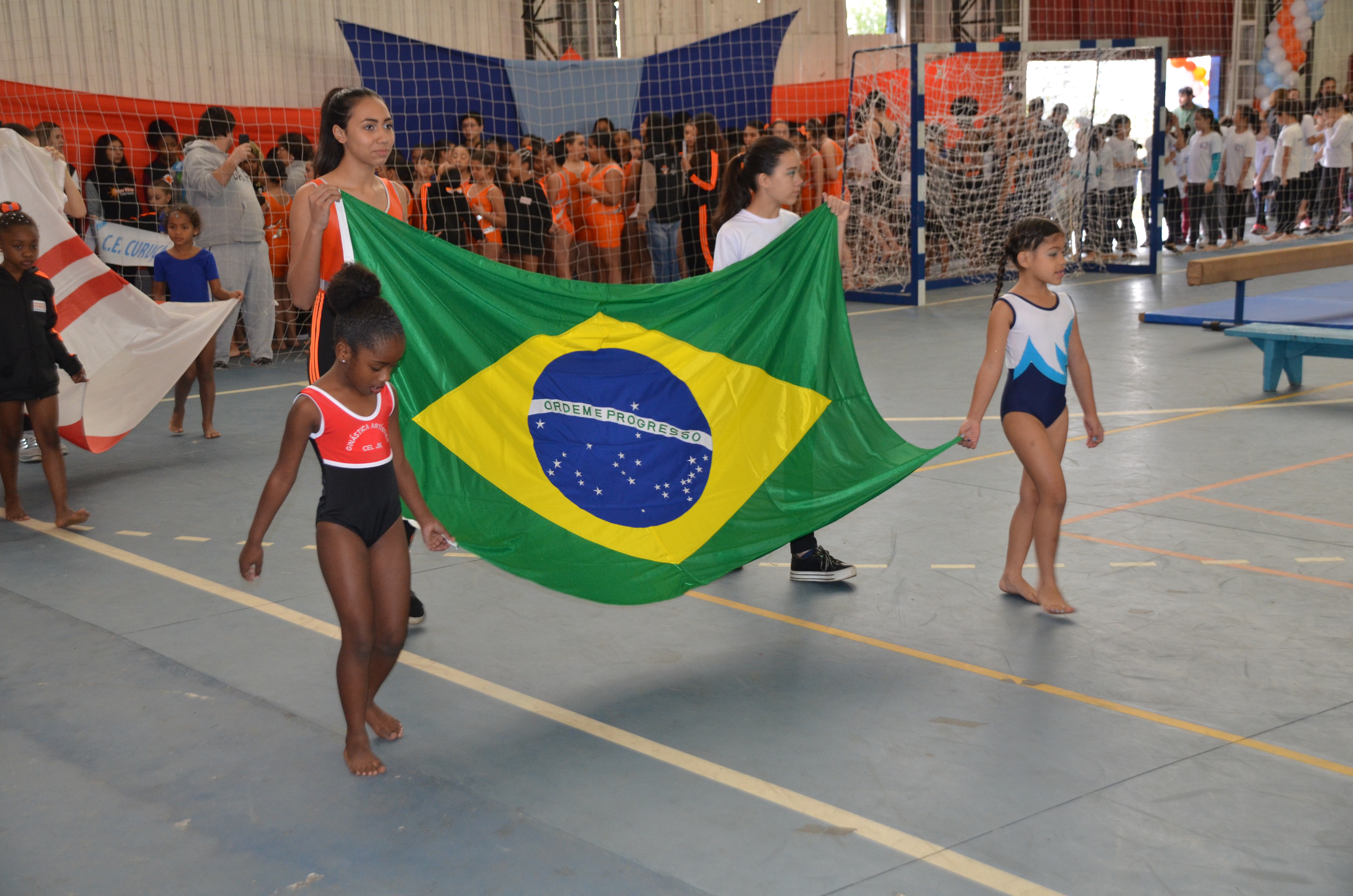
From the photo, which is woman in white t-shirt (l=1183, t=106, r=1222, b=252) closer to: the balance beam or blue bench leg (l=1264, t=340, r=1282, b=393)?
the balance beam

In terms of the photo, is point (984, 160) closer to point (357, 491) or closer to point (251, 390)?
point (251, 390)

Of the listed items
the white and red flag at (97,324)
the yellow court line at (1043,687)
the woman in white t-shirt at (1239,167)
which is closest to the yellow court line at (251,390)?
the white and red flag at (97,324)

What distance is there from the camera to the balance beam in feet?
31.4

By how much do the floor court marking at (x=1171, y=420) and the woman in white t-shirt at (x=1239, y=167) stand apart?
11308mm

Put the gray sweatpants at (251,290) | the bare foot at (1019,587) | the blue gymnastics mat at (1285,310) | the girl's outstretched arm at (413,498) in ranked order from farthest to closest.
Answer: the gray sweatpants at (251,290) < the blue gymnastics mat at (1285,310) < the bare foot at (1019,587) < the girl's outstretched arm at (413,498)

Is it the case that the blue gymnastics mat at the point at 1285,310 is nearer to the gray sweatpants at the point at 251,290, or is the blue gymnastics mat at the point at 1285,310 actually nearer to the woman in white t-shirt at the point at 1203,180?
the woman in white t-shirt at the point at 1203,180

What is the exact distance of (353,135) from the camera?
156 inches

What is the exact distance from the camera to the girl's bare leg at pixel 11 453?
6.16 metres

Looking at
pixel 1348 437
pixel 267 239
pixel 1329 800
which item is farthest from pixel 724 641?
pixel 267 239

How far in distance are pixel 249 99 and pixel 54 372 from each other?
9097 millimetres

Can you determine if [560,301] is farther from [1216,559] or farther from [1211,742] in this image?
[1216,559]

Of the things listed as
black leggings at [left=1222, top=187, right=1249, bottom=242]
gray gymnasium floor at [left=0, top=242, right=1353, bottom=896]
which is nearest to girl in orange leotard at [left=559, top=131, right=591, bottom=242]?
gray gymnasium floor at [left=0, top=242, right=1353, bottom=896]

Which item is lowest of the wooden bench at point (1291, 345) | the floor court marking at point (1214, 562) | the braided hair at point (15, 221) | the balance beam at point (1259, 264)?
the floor court marking at point (1214, 562)

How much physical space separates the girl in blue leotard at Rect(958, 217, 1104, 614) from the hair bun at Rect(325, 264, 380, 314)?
7.20 feet
